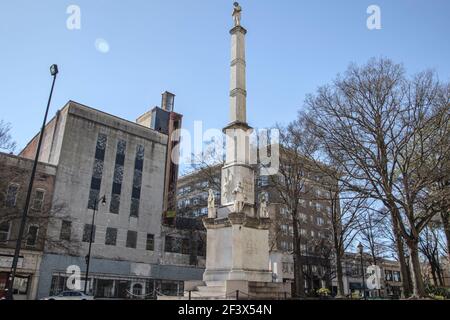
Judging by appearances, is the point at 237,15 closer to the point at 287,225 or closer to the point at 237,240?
the point at 237,240

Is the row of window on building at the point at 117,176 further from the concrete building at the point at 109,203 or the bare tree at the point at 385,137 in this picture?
the bare tree at the point at 385,137

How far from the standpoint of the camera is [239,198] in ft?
46.9

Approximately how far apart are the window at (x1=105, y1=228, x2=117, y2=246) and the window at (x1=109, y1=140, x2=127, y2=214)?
196cm

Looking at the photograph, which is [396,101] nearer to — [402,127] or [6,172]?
[402,127]

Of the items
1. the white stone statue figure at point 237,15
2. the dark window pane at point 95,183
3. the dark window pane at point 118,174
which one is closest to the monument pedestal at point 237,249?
the white stone statue figure at point 237,15

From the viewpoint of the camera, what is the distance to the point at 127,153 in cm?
4009

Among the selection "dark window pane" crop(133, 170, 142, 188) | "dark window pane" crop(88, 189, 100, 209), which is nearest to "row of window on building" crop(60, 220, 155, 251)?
"dark window pane" crop(88, 189, 100, 209)

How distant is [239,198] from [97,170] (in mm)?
26772

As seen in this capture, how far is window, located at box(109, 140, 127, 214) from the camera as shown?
37.1m

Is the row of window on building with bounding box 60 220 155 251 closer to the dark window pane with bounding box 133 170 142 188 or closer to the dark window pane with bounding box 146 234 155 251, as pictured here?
the dark window pane with bounding box 146 234 155 251

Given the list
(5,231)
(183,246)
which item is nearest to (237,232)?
(5,231)

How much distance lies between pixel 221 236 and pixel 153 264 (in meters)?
26.1
